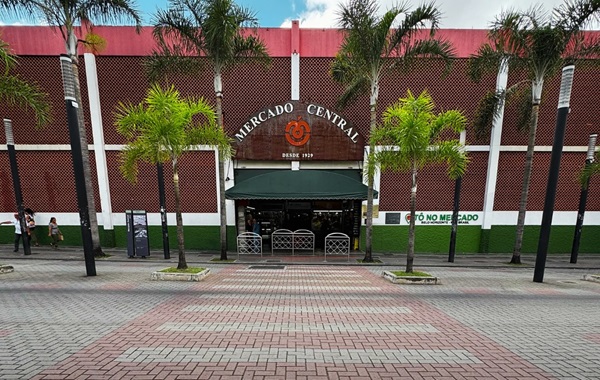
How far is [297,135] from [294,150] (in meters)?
0.75

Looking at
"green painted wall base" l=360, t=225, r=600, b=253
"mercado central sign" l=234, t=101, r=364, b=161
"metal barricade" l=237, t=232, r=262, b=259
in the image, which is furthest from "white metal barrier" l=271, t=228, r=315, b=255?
"mercado central sign" l=234, t=101, r=364, b=161

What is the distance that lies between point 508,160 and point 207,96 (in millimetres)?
15780

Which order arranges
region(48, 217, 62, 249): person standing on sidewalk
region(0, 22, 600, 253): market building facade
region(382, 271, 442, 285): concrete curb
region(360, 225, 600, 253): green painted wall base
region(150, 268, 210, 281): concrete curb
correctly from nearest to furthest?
region(150, 268, 210, 281): concrete curb < region(382, 271, 442, 285): concrete curb < region(48, 217, 62, 249): person standing on sidewalk < region(0, 22, 600, 253): market building facade < region(360, 225, 600, 253): green painted wall base

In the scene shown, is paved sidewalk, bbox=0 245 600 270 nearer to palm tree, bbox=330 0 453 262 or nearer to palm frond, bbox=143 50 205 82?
palm tree, bbox=330 0 453 262

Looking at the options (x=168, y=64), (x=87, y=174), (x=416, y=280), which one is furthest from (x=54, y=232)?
(x=416, y=280)

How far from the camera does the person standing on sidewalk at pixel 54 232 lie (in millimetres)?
12375

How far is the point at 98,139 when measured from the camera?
509 inches

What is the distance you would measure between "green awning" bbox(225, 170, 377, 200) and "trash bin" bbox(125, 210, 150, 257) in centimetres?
354

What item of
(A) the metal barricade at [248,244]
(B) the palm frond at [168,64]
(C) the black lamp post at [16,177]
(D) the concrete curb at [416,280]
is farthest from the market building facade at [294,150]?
(D) the concrete curb at [416,280]

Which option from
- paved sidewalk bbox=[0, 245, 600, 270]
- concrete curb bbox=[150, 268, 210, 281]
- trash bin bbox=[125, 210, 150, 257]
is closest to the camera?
concrete curb bbox=[150, 268, 210, 281]

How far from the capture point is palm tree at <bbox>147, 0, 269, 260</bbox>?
9047 mm

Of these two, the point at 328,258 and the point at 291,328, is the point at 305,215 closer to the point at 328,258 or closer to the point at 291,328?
the point at 328,258

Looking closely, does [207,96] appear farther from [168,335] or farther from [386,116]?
[168,335]

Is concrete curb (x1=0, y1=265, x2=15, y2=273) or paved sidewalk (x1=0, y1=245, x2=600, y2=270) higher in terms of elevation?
concrete curb (x1=0, y1=265, x2=15, y2=273)
